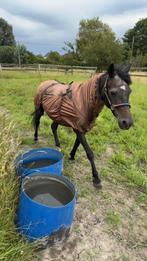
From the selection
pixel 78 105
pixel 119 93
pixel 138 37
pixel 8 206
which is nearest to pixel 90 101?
pixel 78 105

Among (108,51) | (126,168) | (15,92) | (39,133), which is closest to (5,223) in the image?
(126,168)

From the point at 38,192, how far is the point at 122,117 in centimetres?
118

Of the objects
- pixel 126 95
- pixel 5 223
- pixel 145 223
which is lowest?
pixel 145 223

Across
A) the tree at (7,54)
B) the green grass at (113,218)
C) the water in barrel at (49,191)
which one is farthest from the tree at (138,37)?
the water in barrel at (49,191)

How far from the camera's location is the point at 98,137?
5215mm

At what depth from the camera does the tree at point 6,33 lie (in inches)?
2493

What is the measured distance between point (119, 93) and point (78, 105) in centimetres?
61

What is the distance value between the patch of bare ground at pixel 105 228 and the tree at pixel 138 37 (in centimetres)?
5566

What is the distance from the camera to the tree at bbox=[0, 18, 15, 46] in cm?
6331

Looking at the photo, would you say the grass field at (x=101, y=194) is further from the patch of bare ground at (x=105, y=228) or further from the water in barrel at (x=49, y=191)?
the water in barrel at (x=49, y=191)

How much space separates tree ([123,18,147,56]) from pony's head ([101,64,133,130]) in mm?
55555

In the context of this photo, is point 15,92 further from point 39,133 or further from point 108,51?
point 108,51

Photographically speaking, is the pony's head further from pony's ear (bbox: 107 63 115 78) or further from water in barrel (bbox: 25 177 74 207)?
water in barrel (bbox: 25 177 74 207)

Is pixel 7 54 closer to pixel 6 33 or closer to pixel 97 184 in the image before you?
pixel 6 33
